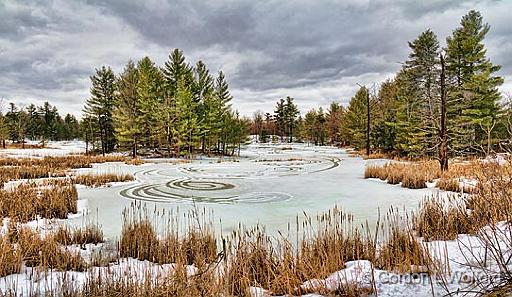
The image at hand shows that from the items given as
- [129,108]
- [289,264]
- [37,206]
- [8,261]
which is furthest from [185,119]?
[289,264]

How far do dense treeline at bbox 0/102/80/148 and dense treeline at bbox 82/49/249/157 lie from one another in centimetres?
2243

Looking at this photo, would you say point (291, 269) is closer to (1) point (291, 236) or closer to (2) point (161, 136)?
(1) point (291, 236)

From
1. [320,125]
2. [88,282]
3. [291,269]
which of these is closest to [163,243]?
[88,282]

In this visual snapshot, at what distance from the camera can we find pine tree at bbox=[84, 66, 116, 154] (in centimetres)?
3344

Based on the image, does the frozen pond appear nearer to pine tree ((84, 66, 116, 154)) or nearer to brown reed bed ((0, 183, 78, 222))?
brown reed bed ((0, 183, 78, 222))

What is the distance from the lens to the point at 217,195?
9.87 metres

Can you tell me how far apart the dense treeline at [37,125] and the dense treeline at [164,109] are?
22430mm

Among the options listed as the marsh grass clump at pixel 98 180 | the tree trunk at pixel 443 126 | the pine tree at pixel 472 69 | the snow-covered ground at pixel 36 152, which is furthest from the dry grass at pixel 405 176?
the snow-covered ground at pixel 36 152

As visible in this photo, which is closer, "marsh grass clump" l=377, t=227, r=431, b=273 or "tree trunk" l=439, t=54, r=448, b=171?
"marsh grass clump" l=377, t=227, r=431, b=273

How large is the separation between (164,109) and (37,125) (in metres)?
44.2

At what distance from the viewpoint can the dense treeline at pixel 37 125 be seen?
2087 inches

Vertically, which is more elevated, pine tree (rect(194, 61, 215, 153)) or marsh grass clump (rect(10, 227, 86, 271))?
pine tree (rect(194, 61, 215, 153))

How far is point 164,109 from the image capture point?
1142 inches

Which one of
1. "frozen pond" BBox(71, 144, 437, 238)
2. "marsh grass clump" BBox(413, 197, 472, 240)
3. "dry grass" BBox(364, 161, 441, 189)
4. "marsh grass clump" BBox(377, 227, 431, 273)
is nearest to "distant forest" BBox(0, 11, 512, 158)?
"dry grass" BBox(364, 161, 441, 189)
